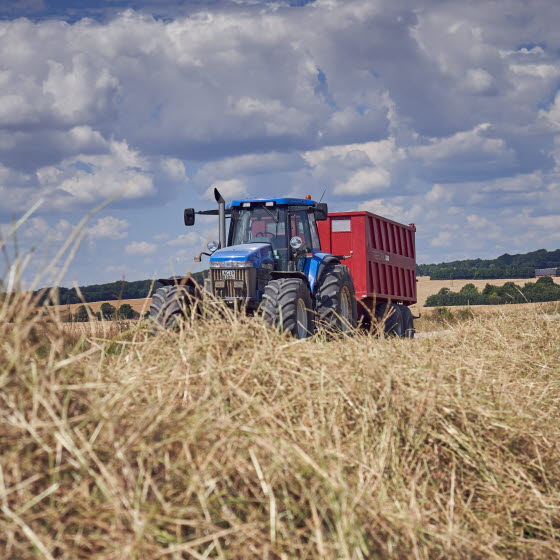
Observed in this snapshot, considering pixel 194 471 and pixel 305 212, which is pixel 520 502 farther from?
pixel 305 212

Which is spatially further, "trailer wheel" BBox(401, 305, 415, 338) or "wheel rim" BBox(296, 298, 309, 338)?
"trailer wheel" BBox(401, 305, 415, 338)

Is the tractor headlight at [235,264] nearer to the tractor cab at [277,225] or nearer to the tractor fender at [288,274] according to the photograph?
the tractor fender at [288,274]

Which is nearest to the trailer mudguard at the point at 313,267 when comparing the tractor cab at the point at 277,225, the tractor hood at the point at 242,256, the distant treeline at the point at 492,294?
the tractor cab at the point at 277,225

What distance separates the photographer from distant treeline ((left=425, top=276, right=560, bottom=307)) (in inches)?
1761

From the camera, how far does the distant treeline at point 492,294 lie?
4473 centimetres

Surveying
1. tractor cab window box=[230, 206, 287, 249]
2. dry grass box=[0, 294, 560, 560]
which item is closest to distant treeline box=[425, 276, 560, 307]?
tractor cab window box=[230, 206, 287, 249]

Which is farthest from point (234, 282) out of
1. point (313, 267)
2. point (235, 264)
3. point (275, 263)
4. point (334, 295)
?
point (334, 295)

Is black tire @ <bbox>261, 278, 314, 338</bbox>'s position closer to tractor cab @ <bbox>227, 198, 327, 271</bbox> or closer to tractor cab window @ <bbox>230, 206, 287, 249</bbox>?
tractor cab @ <bbox>227, 198, 327, 271</bbox>

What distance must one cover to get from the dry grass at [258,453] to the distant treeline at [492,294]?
1573 inches

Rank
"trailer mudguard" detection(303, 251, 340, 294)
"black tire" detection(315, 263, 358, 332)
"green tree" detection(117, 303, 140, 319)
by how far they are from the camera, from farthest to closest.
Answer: "trailer mudguard" detection(303, 251, 340, 294) < "black tire" detection(315, 263, 358, 332) < "green tree" detection(117, 303, 140, 319)

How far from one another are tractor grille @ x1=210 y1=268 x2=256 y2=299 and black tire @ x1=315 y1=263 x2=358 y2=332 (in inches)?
40.5

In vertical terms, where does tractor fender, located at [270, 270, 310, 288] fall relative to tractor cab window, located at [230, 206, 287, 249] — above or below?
below

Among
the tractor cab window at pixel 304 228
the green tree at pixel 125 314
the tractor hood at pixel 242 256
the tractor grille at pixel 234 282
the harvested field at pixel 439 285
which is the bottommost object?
the harvested field at pixel 439 285

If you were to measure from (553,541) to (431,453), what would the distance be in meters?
0.83
